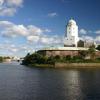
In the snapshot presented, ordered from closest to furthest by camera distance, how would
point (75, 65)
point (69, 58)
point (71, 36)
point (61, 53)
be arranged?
point (75, 65), point (69, 58), point (61, 53), point (71, 36)

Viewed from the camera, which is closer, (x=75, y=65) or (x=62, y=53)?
(x=75, y=65)

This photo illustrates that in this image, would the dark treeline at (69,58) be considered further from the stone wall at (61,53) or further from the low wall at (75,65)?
the stone wall at (61,53)

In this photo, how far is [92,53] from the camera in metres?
166

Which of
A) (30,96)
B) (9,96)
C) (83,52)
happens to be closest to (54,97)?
(30,96)

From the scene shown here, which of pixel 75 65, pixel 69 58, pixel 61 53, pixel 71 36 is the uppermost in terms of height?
pixel 71 36

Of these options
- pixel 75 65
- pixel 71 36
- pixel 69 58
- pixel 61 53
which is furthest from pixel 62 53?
pixel 71 36

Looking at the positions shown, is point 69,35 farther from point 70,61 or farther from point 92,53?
point 70,61

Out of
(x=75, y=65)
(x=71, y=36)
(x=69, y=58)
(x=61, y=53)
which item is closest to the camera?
(x=75, y=65)

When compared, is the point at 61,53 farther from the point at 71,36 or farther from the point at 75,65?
the point at 71,36

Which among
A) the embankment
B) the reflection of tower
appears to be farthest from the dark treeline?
the reflection of tower

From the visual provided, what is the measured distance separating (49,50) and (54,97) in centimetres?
12777

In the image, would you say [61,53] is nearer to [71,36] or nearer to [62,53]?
[62,53]

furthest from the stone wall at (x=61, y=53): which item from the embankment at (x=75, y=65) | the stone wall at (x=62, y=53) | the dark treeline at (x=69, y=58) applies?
the embankment at (x=75, y=65)

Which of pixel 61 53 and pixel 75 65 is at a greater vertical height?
pixel 61 53
